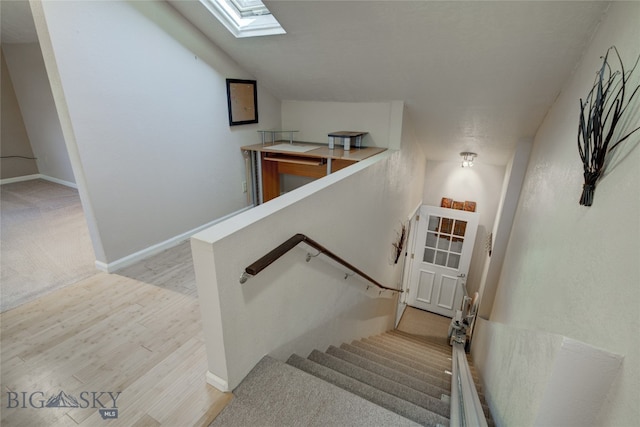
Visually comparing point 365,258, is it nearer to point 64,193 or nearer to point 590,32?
point 590,32

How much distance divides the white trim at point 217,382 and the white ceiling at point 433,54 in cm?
251

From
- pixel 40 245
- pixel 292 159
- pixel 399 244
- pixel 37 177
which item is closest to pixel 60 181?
pixel 37 177

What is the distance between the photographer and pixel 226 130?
3527mm

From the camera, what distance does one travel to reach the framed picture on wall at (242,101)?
11.4 ft

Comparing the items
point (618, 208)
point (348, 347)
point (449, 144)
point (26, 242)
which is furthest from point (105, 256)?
point (449, 144)

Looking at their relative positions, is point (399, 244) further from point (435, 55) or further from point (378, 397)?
point (378, 397)

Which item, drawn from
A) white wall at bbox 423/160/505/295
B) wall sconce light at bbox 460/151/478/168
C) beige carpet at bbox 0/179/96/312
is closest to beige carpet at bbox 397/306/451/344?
white wall at bbox 423/160/505/295

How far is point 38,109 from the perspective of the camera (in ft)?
15.2

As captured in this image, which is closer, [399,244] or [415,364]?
[415,364]

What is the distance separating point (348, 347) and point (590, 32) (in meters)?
2.92

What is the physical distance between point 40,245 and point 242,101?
8.10 feet

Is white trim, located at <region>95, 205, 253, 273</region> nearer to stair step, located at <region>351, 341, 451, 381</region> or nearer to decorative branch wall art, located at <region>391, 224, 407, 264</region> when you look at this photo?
stair step, located at <region>351, 341, 451, 381</region>

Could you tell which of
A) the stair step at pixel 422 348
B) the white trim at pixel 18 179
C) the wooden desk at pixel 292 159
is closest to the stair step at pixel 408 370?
the stair step at pixel 422 348

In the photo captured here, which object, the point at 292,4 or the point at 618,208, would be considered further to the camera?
the point at 292,4
